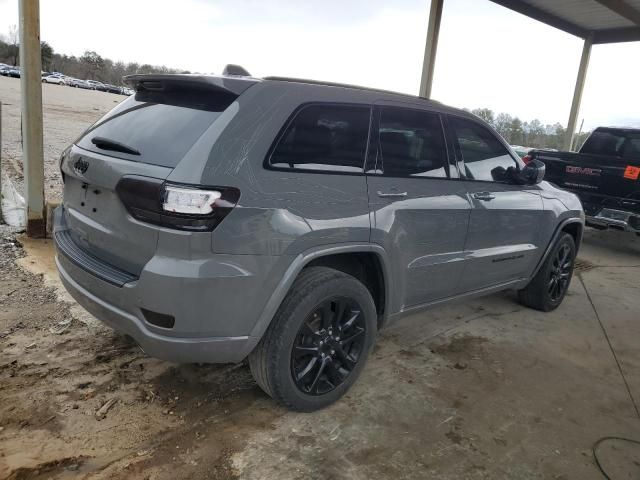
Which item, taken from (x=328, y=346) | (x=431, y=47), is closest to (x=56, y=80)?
(x=431, y=47)

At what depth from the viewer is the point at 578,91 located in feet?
44.5

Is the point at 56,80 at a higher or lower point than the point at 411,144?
higher

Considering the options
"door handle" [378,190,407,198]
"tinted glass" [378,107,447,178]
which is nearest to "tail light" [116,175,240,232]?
"door handle" [378,190,407,198]

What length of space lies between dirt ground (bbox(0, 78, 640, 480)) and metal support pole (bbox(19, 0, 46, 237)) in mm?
1168

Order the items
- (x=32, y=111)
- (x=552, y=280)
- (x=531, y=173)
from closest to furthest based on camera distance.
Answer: (x=531, y=173), (x=552, y=280), (x=32, y=111)

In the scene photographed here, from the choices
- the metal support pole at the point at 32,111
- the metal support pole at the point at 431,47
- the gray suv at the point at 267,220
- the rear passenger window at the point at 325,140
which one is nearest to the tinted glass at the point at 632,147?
the metal support pole at the point at 431,47

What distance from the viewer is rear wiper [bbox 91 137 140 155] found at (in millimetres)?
2531

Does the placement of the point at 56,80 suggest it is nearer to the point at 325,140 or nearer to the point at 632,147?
the point at 632,147

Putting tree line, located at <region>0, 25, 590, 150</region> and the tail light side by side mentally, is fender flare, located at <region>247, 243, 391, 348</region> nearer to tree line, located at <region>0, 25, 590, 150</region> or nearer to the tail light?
the tail light

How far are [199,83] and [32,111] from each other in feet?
11.3

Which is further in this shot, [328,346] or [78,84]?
[78,84]

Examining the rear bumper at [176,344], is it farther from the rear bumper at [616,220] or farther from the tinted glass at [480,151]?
the rear bumper at [616,220]

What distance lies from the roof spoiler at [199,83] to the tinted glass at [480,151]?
1.66 metres

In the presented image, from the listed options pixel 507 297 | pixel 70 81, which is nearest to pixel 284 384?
pixel 507 297
